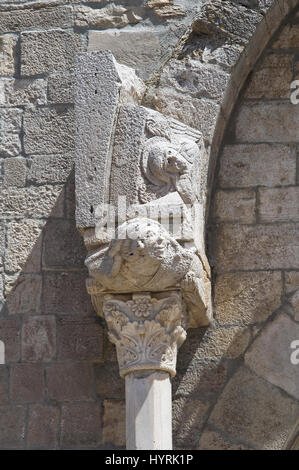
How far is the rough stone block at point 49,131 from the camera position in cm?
574

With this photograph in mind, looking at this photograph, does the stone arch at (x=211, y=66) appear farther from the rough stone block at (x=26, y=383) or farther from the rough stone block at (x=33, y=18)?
the rough stone block at (x=26, y=383)

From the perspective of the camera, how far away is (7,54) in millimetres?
5926

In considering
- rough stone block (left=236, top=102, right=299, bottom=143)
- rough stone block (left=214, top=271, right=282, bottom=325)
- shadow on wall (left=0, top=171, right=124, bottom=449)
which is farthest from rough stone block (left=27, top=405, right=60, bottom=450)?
rough stone block (left=236, top=102, right=299, bottom=143)

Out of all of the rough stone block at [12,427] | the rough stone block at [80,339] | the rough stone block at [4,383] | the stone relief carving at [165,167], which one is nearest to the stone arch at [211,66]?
the stone relief carving at [165,167]

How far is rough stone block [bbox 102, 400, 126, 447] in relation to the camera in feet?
17.7

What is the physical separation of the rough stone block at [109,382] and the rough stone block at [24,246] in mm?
598

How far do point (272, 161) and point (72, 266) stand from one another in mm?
1143

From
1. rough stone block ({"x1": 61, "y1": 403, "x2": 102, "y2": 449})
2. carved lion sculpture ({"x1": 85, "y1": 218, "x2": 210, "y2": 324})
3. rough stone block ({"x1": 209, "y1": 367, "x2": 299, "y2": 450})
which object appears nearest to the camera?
carved lion sculpture ({"x1": 85, "y1": 218, "x2": 210, "y2": 324})

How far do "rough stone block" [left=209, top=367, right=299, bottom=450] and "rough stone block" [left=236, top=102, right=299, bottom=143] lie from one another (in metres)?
1.20

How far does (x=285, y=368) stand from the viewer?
5.34 meters

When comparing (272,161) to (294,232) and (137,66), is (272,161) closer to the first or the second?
(294,232)

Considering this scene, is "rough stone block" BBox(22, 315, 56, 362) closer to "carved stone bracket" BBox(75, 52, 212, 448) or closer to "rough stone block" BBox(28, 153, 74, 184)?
"carved stone bracket" BBox(75, 52, 212, 448)
